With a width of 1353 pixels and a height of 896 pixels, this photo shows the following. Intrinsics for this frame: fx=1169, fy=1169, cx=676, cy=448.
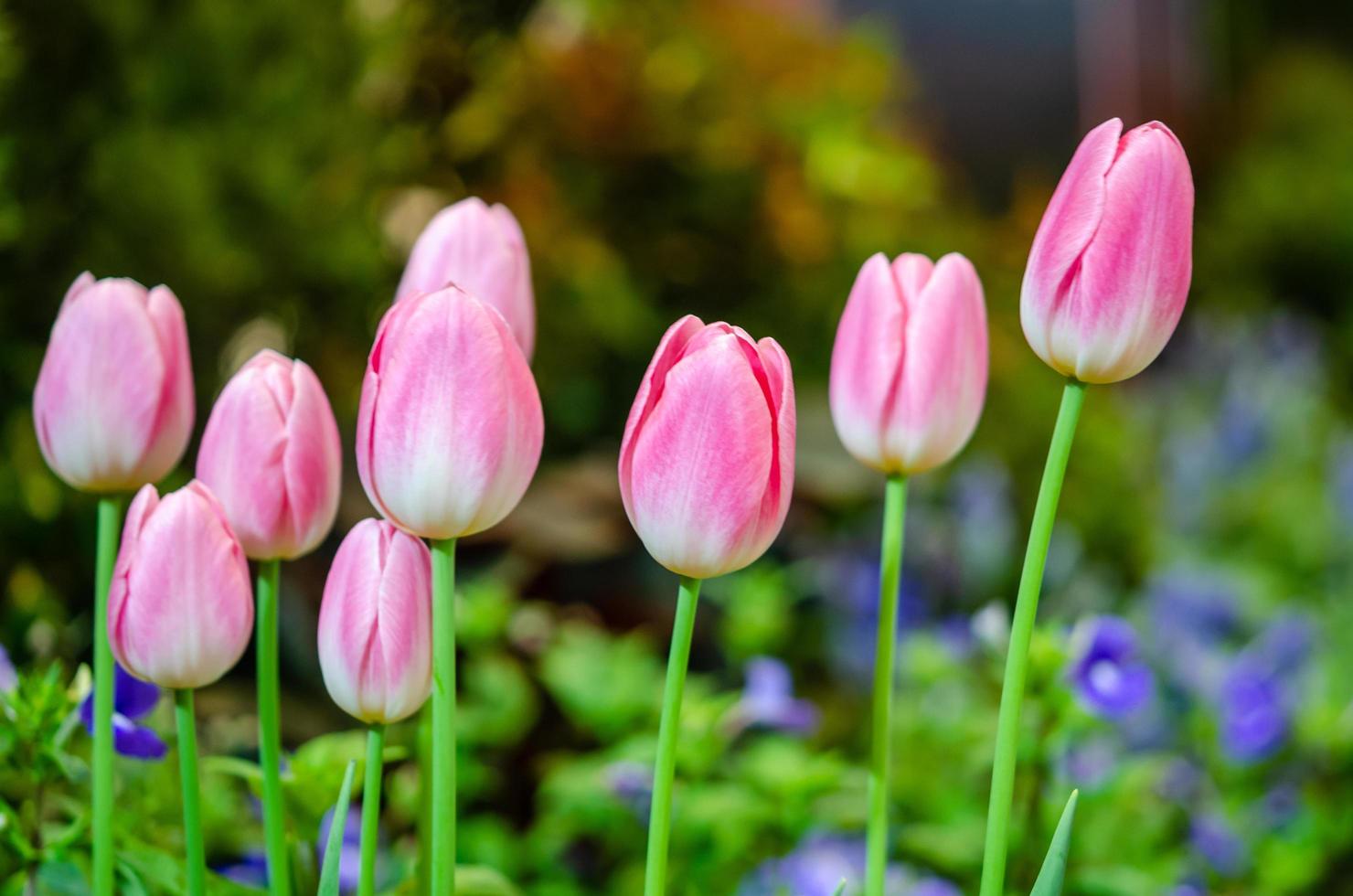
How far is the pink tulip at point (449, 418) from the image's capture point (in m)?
0.27

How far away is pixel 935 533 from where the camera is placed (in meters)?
1.24

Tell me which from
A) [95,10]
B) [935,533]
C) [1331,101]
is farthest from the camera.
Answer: [1331,101]

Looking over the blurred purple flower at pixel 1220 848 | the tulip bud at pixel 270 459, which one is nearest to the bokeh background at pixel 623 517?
the blurred purple flower at pixel 1220 848

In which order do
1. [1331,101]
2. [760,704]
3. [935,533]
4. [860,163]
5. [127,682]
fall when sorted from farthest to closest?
[1331,101], [860,163], [935,533], [760,704], [127,682]

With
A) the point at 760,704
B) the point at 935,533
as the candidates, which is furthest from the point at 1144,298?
the point at 935,533

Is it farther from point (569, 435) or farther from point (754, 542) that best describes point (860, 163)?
point (754, 542)

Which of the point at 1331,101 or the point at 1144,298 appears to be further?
the point at 1331,101

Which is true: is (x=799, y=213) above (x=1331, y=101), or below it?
below

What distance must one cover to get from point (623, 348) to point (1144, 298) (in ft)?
3.74

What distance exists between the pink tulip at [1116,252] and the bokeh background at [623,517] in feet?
0.86

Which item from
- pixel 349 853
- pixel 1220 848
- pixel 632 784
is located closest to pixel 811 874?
pixel 632 784

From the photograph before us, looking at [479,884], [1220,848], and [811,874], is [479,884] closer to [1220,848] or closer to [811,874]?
[811,874]

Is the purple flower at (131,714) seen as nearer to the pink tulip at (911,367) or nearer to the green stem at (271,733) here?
the green stem at (271,733)

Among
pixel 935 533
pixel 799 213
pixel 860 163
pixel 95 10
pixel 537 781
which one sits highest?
pixel 860 163
